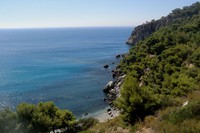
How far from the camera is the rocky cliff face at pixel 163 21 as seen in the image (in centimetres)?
13575

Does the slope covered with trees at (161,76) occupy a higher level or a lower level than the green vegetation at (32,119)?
higher

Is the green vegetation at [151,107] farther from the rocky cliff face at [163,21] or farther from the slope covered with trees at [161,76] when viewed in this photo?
the rocky cliff face at [163,21]

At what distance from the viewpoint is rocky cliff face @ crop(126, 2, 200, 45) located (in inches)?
5344

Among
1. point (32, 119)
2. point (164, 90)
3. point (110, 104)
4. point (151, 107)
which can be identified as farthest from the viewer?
point (110, 104)

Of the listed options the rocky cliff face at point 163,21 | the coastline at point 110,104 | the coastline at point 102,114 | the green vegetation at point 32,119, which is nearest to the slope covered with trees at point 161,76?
the coastline at point 110,104

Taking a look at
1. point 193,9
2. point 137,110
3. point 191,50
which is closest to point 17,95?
point 191,50

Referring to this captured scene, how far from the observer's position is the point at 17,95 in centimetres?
6900

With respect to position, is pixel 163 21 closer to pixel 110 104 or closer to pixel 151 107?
pixel 110 104

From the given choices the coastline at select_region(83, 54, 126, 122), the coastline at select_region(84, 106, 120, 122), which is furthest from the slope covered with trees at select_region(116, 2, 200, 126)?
the coastline at select_region(84, 106, 120, 122)

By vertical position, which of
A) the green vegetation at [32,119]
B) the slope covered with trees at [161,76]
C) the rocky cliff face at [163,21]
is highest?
the rocky cliff face at [163,21]

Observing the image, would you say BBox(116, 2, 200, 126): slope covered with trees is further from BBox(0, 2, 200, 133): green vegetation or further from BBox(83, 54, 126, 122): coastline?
BBox(83, 54, 126, 122): coastline

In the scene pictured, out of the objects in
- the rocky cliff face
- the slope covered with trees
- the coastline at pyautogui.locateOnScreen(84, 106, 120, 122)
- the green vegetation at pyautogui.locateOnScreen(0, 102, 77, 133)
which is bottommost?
the coastline at pyautogui.locateOnScreen(84, 106, 120, 122)

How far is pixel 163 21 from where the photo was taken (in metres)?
152

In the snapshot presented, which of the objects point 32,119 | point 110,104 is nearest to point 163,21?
point 110,104
